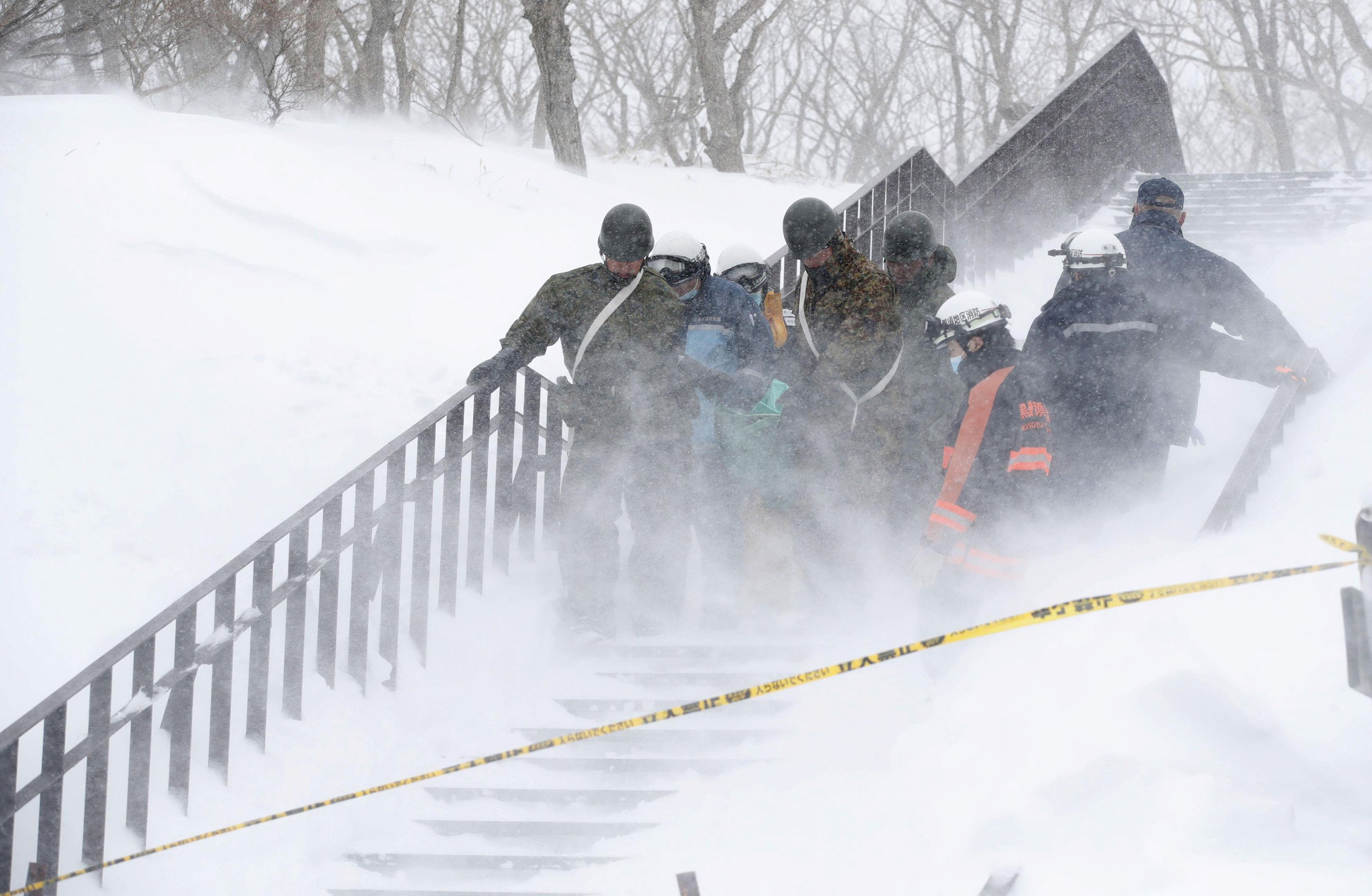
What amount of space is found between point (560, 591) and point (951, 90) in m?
31.2

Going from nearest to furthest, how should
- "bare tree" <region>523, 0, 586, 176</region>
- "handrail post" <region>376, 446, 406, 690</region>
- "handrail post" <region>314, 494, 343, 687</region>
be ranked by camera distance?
"handrail post" <region>314, 494, 343, 687</region> < "handrail post" <region>376, 446, 406, 690</region> < "bare tree" <region>523, 0, 586, 176</region>

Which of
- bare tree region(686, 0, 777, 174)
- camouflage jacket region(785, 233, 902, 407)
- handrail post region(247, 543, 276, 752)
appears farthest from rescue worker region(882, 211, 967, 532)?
bare tree region(686, 0, 777, 174)

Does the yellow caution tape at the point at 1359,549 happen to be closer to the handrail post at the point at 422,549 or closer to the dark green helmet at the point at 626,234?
the dark green helmet at the point at 626,234

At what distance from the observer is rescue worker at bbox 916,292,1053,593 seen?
3.94 m

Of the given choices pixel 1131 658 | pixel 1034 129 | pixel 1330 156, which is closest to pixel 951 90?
pixel 1330 156

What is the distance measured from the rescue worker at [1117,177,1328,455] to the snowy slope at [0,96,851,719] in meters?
3.46

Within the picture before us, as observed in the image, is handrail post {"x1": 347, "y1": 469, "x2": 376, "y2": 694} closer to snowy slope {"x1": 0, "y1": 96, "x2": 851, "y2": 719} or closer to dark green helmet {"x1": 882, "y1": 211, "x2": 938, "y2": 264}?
snowy slope {"x1": 0, "y1": 96, "x2": 851, "y2": 719}

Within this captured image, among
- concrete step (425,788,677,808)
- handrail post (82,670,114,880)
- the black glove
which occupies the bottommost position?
concrete step (425,788,677,808)

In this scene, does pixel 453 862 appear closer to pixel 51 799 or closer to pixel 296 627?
pixel 296 627

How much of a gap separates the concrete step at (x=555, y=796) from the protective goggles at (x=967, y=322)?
2103mm

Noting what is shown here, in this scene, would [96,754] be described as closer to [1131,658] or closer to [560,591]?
[560,591]

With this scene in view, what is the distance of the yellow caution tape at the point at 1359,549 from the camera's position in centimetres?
246

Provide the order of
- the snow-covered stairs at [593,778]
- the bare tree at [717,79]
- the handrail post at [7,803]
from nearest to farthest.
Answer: the handrail post at [7,803] → the snow-covered stairs at [593,778] → the bare tree at [717,79]

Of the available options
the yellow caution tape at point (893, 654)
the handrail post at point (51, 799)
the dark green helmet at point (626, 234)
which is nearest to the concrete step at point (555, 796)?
the yellow caution tape at point (893, 654)
